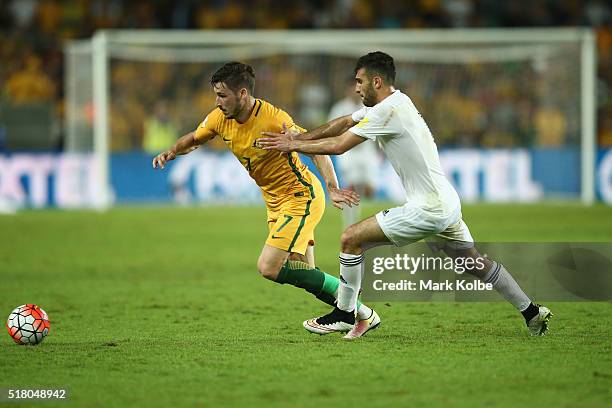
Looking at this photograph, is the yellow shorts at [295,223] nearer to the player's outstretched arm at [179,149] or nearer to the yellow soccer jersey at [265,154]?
the yellow soccer jersey at [265,154]

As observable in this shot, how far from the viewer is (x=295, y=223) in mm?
8078

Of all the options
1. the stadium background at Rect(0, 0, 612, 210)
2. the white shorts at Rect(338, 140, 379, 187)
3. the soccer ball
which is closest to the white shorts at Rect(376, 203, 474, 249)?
the soccer ball

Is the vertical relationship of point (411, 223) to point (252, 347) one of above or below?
above

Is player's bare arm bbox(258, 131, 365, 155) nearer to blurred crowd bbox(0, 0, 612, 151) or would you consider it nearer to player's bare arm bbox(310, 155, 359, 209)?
player's bare arm bbox(310, 155, 359, 209)

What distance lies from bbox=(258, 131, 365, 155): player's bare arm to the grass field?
1.39 metres

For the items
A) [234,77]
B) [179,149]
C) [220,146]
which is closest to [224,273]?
[179,149]

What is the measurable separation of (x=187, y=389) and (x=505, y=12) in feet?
80.3

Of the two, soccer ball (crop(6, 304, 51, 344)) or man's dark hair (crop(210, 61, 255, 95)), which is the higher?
man's dark hair (crop(210, 61, 255, 95))

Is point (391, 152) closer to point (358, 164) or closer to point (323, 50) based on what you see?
point (358, 164)

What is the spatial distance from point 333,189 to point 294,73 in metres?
16.6

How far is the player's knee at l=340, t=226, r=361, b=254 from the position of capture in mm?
A: 7523

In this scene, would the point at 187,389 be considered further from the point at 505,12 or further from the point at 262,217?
the point at 505,12

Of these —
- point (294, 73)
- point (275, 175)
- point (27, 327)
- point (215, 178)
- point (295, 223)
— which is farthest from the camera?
point (294, 73)

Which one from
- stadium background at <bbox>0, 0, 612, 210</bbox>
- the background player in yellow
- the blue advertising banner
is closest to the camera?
the background player in yellow
